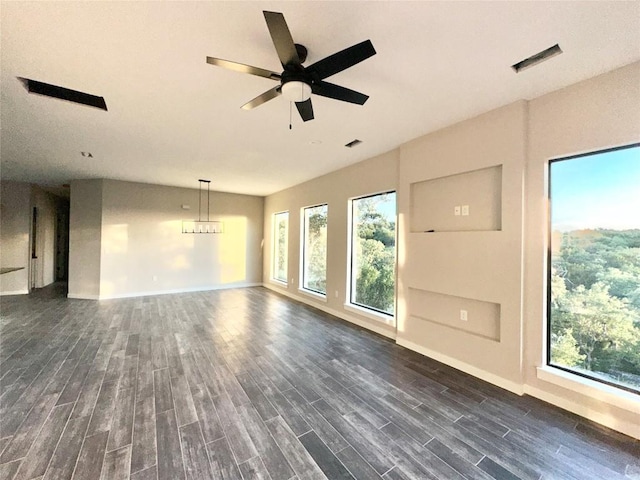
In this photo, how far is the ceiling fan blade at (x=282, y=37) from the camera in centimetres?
136

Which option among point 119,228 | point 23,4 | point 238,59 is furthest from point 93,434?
point 119,228

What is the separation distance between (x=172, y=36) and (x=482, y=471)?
3.61m

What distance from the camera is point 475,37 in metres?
1.82

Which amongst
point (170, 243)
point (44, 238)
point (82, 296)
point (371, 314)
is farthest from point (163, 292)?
point (371, 314)

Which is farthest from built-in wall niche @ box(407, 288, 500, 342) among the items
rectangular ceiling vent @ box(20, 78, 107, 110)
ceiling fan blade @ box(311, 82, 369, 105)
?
rectangular ceiling vent @ box(20, 78, 107, 110)

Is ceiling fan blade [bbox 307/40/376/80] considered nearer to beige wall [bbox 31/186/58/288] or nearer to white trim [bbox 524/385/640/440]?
white trim [bbox 524/385/640/440]

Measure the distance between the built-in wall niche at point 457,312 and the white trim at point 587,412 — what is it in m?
0.53

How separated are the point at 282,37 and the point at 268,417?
9.05ft

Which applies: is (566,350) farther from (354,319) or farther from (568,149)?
(354,319)

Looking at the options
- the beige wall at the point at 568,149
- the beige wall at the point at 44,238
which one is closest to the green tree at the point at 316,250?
the beige wall at the point at 568,149

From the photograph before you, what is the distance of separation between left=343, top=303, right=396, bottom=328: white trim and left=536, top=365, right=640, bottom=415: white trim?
1.87 m

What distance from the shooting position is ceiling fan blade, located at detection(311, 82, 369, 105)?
1937 millimetres

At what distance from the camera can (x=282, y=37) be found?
5.00 ft

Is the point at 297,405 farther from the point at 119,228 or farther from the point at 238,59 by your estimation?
the point at 119,228
